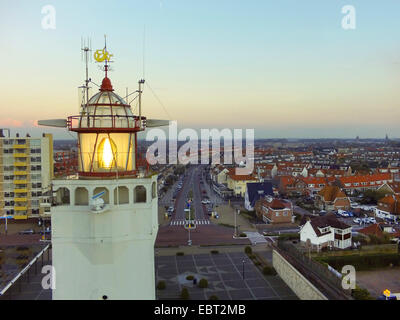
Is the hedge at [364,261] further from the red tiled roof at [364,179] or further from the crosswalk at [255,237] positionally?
the red tiled roof at [364,179]

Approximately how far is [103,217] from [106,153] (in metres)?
1.48

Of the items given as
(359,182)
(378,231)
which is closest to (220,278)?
(378,231)

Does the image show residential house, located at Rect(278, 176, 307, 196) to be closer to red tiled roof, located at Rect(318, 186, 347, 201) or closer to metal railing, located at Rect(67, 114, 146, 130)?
red tiled roof, located at Rect(318, 186, 347, 201)

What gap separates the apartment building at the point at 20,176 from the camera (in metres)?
50.2

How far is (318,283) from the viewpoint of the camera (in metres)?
21.1

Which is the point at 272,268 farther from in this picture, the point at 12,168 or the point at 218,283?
the point at 12,168

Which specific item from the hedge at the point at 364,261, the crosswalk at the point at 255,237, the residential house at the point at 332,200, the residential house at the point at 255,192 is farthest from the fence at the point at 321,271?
the residential house at the point at 332,200

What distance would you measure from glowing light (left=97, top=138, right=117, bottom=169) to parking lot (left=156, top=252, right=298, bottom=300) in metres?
18.7

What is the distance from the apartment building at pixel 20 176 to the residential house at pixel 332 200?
45283 millimetres

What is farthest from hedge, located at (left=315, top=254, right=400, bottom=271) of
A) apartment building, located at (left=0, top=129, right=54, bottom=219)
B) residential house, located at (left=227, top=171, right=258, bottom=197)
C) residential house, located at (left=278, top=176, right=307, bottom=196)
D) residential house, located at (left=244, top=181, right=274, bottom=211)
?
apartment building, located at (left=0, top=129, right=54, bottom=219)

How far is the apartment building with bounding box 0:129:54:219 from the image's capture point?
165ft

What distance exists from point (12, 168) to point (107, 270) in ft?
166

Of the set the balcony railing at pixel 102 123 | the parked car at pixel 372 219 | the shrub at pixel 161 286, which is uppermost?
the balcony railing at pixel 102 123

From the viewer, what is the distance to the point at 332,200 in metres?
55.6
